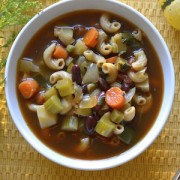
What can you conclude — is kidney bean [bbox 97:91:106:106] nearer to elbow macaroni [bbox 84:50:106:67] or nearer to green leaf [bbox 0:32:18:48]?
elbow macaroni [bbox 84:50:106:67]

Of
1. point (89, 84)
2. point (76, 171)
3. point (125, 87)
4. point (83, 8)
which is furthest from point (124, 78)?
point (76, 171)

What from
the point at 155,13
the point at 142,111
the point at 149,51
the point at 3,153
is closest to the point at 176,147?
the point at 142,111

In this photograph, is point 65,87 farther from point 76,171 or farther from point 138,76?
point 76,171

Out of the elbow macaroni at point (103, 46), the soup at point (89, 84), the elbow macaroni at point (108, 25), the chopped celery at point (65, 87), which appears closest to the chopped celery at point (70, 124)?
the soup at point (89, 84)

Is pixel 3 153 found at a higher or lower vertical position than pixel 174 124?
lower

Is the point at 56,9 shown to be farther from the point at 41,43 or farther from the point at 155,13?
the point at 155,13
